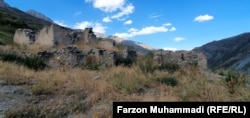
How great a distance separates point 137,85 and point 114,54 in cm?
847

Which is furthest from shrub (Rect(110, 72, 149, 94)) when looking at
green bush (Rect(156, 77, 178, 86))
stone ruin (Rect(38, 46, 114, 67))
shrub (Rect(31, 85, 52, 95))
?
stone ruin (Rect(38, 46, 114, 67))

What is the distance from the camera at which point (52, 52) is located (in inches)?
766

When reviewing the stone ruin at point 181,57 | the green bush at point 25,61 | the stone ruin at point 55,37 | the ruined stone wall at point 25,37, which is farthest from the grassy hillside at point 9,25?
the stone ruin at point 181,57

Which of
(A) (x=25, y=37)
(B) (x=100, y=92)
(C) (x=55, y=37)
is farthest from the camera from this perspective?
(A) (x=25, y=37)

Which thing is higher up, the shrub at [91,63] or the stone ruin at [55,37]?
the stone ruin at [55,37]

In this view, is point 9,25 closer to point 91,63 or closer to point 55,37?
point 55,37

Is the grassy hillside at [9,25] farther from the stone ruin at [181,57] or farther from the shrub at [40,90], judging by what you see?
the shrub at [40,90]

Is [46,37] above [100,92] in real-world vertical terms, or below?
above

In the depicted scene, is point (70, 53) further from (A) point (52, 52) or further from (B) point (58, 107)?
(B) point (58, 107)

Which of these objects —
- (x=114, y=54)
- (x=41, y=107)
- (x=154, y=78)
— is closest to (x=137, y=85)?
(x=154, y=78)

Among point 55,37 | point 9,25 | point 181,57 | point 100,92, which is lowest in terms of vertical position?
point 100,92

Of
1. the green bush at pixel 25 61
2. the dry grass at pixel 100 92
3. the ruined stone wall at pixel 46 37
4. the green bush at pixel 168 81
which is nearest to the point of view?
the dry grass at pixel 100 92

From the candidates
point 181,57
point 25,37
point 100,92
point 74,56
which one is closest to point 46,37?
point 25,37

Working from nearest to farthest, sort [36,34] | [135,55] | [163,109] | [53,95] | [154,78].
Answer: [163,109] → [53,95] → [154,78] → [135,55] → [36,34]
